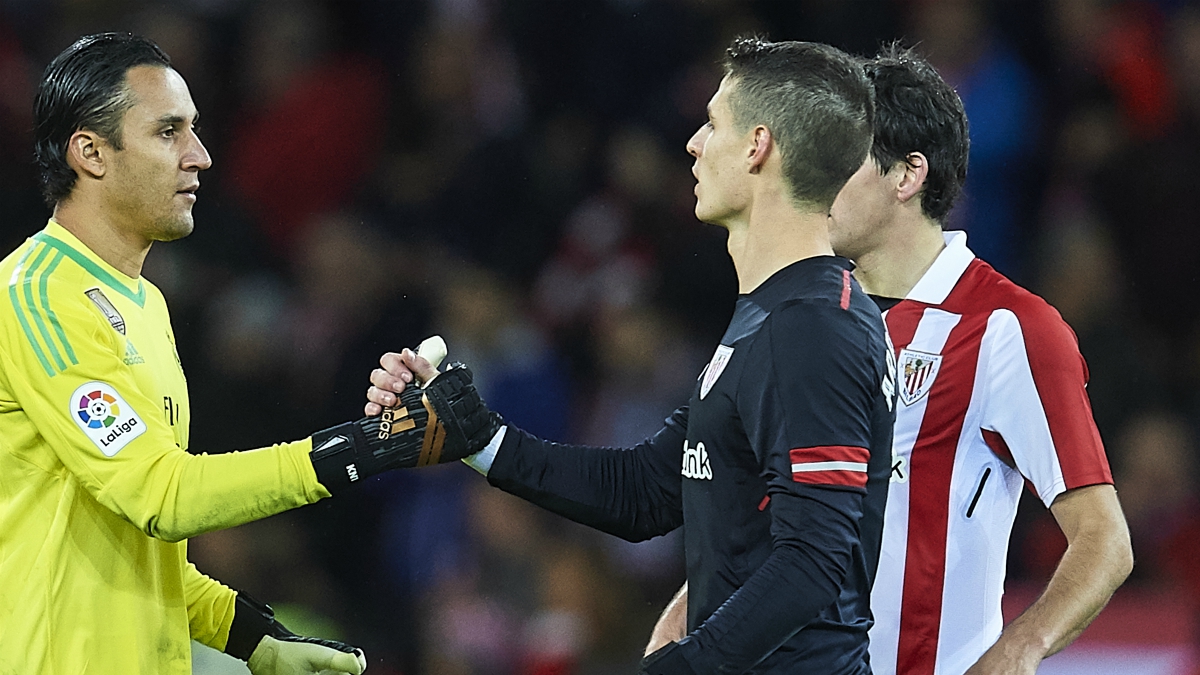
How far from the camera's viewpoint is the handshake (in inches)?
109

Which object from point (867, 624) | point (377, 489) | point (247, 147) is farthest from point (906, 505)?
point (247, 147)

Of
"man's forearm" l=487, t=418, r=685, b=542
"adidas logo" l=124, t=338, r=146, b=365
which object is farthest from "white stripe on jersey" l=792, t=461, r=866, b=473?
"adidas logo" l=124, t=338, r=146, b=365

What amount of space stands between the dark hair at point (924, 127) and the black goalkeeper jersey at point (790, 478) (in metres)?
0.78

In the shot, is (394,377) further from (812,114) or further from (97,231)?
(812,114)

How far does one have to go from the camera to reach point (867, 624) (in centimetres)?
257

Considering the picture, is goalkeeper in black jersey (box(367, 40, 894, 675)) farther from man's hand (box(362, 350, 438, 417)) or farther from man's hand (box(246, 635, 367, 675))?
man's hand (box(246, 635, 367, 675))

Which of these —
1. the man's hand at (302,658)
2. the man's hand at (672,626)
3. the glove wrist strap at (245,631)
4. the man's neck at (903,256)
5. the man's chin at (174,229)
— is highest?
the man's chin at (174,229)

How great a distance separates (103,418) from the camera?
2.65 metres

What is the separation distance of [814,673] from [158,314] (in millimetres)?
1624

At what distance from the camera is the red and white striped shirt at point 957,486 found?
121 inches

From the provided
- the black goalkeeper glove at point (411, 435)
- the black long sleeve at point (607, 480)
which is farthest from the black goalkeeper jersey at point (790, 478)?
the black goalkeeper glove at point (411, 435)

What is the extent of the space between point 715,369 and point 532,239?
4.44m

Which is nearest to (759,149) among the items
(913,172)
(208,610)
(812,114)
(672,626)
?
(812,114)

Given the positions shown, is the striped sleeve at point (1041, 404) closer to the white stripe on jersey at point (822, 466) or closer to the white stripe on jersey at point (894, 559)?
the white stripe on jersey at point (894, 559)
